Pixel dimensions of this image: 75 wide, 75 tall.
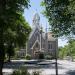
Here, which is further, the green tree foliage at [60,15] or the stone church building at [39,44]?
the stone church building at [39,44]

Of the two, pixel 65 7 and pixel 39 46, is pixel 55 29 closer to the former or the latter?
pixel 65 7

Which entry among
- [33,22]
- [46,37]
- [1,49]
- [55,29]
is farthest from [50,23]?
[33,22]

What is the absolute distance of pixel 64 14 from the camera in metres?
22.5

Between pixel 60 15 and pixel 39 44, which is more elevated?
pixel 60 15

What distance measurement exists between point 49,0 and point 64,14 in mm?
1825

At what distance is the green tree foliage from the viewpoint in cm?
2136

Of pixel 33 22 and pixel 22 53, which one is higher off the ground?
pixel 33 22

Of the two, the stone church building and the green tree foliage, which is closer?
the green tree foliage

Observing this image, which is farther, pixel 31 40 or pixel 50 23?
pixel 31 40

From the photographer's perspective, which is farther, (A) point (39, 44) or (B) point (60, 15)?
(A) point (39, 44)

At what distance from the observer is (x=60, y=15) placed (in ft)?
78.0

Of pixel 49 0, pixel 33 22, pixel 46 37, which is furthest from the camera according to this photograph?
pixel 33 22

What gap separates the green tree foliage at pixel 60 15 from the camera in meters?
21.4

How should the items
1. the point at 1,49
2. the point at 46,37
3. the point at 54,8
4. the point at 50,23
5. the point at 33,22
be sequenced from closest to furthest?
the point at 1,49
the point at 54,8
the point at 50,23
the point at 46,37
the point at 33,22
